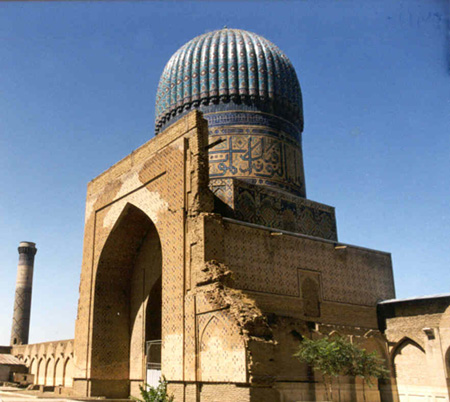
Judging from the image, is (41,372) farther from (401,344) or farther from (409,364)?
(409,364)

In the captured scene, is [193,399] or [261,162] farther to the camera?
[261,162]

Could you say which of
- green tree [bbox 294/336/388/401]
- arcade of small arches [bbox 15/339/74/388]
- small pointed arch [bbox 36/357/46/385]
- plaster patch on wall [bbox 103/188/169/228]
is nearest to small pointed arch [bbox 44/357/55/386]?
arcade of small arches [bbox 15/339/74/388]

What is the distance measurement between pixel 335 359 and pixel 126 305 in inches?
241

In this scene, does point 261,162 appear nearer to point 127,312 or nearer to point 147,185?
point 147,185

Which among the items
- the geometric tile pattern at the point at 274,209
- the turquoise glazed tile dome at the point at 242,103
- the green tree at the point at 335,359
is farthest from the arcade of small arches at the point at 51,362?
the green tree at the point at 335,359

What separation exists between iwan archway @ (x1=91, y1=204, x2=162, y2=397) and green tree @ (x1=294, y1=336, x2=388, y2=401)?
430 centimetres

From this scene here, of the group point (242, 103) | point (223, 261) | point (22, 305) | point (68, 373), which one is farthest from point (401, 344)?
point (22, 305)

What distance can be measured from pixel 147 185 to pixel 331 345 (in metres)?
5.42

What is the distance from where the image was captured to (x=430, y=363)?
11461 mm

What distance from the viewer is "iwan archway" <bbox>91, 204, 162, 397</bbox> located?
1300cm

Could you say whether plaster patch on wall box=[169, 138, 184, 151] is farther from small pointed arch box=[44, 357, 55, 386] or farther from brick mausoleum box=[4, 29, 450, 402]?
small pointed arch box=[44, 357, 55, 386]

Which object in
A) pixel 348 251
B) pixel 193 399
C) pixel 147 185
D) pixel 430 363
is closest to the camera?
pixel 193 399

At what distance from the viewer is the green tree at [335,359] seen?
9.98 m

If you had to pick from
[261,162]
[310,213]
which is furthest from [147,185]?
[310,213]
